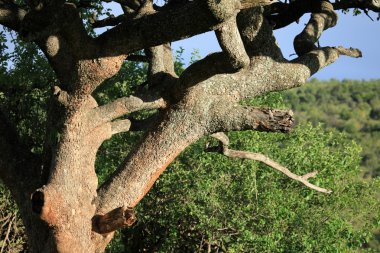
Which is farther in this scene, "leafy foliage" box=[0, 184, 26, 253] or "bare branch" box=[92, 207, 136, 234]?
"leafy foliage" box=[0, 184, 26, 253]

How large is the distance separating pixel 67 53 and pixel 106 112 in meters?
0.95

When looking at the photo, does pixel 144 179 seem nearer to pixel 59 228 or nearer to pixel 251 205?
pixel 59 228

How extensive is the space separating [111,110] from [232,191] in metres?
7.71

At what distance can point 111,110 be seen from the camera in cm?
881

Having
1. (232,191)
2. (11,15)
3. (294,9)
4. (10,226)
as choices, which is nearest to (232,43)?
(11,15)

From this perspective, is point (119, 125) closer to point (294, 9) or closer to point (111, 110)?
point (111, 110)

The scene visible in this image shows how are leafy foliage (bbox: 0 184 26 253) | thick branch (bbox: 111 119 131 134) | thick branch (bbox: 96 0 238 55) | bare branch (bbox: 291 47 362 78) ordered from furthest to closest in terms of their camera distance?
leafy foliage (bbox: 0 184 26 253), bare branch (bbox: 291 47 362 78), thick branch (bbox: 111 119 131 134), thick branch (bbox: 96 0 238 55)

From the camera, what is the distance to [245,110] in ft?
29.3

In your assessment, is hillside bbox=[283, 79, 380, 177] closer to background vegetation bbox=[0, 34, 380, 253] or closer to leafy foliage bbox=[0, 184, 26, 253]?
background vegetation bbox=[0, 34, 380, 253]

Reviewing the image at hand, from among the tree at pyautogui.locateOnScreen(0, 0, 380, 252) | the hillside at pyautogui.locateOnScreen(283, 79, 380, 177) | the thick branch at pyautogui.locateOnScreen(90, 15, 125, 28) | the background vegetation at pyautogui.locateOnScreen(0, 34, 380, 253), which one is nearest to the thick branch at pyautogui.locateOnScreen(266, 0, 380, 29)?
the tree at pyautogui.locateOnScreen(0, 0, 380, 252)

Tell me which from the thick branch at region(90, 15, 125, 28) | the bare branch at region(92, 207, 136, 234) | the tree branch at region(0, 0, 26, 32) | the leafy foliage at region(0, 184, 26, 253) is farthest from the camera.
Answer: the leafy foliage at region(0, 184, 26, 253)

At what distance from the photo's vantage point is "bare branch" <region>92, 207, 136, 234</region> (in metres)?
8.21

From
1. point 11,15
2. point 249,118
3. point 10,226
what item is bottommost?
point 10,226

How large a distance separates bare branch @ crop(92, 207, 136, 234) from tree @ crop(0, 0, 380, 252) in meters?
0.01
